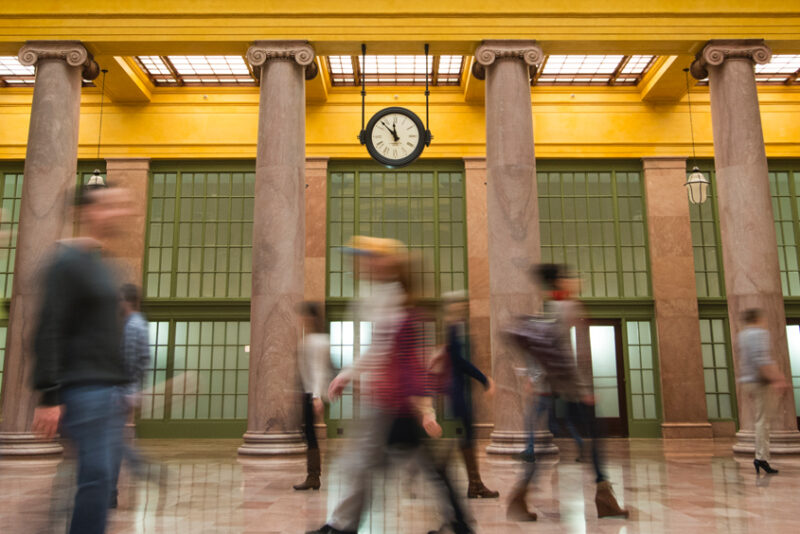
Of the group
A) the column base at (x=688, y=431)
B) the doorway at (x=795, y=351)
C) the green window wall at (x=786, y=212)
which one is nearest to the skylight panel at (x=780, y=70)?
the green window wall at (x=786, y=212)

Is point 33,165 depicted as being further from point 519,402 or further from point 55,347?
point 55,347

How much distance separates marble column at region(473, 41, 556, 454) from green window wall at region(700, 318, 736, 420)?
7.62 meters

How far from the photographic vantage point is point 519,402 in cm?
1123

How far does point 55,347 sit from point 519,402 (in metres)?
8.94

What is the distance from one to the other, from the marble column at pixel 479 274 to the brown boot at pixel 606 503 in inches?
385

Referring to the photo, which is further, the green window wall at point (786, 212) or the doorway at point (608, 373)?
the green window wall at point (786, 212)

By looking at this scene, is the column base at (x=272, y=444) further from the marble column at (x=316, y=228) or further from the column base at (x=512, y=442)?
the marble column at (x=316, y=228)

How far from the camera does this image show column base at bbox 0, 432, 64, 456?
11.1 m

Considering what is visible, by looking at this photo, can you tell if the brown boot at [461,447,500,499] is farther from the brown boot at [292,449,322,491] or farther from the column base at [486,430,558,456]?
the column base at [486,430,558,456]

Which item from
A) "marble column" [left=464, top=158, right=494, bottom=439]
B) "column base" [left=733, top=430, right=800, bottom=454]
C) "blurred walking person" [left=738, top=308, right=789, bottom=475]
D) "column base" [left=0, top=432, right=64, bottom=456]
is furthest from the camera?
"marble column" [left=464, top=158, right=494, bottom=439]

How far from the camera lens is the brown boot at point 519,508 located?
6.05 meters

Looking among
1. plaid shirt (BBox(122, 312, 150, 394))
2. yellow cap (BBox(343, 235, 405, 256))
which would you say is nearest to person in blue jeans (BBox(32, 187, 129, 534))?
yellow cap (BBox(343, 235, 405, 256))

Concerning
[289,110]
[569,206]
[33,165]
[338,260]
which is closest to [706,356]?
[569,206]

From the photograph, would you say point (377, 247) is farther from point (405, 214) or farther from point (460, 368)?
point (405, 214)
